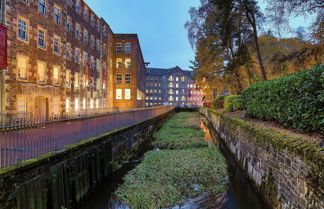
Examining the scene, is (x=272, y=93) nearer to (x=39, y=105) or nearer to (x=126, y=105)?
(x=39, y=105)

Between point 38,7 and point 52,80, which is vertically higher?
point 38,7

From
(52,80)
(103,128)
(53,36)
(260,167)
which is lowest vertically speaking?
(260,167)

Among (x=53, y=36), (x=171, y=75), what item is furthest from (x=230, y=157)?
(x=171, y=75)

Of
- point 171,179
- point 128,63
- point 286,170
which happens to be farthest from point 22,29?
point 128,63

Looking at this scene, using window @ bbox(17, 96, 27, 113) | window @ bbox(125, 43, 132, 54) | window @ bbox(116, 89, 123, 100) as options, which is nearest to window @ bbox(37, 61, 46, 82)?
window @ bbox(17, 96, 27, 113)

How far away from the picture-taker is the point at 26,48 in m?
15.4

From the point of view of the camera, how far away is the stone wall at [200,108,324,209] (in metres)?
3.58

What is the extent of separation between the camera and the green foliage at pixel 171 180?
636cm

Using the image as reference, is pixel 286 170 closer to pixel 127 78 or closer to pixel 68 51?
pixel 68 51

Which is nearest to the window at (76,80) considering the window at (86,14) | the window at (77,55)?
the window at (77,55)

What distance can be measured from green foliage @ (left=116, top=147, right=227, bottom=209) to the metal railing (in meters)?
2.60

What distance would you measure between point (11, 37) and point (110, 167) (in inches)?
487

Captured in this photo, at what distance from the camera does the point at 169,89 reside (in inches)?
4186

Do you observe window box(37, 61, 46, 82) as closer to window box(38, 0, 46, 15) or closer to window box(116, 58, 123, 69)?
window box(38, 0, 46, 15)
